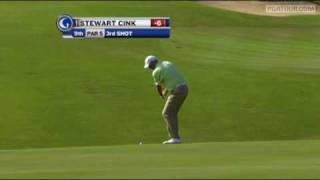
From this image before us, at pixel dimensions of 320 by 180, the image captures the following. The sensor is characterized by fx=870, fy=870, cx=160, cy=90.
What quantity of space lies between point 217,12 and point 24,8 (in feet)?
25.8

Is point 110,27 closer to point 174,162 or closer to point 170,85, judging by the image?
point 170,85

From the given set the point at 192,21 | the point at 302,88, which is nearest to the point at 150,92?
the point at 302,88

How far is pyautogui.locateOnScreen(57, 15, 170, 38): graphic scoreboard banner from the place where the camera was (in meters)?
25.1

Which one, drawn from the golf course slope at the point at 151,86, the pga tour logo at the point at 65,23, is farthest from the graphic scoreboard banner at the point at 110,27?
the golf course slope at the point at 151,86

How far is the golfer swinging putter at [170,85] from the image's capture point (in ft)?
53.0

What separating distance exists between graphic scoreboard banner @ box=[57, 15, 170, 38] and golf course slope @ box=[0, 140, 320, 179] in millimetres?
10121

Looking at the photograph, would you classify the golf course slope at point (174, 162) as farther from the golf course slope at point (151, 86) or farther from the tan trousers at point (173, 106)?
→ the tan trousers at point (173, 106)

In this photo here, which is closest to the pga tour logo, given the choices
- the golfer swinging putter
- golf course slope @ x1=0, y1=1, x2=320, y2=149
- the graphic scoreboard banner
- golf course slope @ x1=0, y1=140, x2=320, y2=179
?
the graphic scoreboard banner

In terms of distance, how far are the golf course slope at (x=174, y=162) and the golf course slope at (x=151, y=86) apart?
0.29 meters

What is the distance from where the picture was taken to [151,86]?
22.4m

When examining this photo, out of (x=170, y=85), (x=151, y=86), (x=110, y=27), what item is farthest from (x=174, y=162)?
(x=110, y=27)

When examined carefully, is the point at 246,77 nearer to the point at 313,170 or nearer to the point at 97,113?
the point at 97,113

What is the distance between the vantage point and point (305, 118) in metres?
20.8

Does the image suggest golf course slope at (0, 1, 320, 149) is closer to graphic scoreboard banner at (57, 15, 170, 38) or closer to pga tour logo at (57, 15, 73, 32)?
graphic scoreboard banner at (57, 15, 170, 38)
